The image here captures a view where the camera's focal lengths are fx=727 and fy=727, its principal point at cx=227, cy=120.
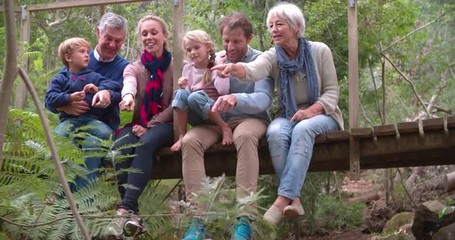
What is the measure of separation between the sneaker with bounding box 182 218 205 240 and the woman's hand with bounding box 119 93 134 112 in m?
1.38

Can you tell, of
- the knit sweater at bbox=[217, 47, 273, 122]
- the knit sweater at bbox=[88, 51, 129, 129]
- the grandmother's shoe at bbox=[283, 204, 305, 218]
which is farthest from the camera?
the knit sweater at bbox=[88, 51, 129, 129]

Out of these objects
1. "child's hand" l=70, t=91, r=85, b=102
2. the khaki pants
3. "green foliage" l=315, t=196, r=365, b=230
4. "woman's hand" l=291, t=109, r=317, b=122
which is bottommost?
"green foliage" l=315, t=196, r=365, b=230

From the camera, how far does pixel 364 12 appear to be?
33.8ft

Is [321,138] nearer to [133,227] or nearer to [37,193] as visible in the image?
[133,227]

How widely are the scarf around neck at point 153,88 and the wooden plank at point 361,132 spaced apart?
136cm

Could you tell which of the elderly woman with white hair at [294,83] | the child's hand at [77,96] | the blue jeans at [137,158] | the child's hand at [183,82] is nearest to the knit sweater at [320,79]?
the elderly woman with white hair at [294,83]

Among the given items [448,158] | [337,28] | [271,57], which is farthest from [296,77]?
[337,28]

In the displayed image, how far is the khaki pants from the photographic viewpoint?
4.29 metres

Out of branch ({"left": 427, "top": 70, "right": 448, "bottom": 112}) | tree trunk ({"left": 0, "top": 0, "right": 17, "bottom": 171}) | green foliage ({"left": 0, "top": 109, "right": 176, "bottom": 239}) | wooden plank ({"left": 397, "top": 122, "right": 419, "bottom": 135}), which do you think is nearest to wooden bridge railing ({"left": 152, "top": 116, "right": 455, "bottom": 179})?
wooden plank ({"left": 397, "top": 122, "right": 419, "bottom": 135})

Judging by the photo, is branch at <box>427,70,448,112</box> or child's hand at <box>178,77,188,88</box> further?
branch at <box>427,70,448,112</box>

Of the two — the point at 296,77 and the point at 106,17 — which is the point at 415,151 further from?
the point at 106,17

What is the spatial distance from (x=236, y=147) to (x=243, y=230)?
1.21 metres

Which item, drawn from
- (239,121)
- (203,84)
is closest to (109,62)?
(203,84)

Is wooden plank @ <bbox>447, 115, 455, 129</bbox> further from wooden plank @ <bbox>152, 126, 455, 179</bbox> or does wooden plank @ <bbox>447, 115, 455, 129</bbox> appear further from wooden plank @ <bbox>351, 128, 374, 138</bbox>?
wooden plank @ <bbox>351, 128, 374, 138</bbox>
